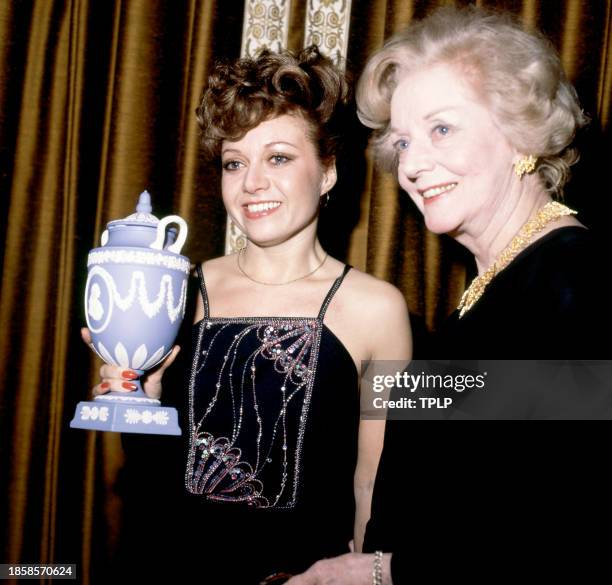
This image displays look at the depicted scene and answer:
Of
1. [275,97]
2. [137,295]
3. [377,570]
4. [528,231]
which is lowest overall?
[377,570]

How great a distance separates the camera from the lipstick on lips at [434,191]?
4.04 feet

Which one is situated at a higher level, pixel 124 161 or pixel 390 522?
pixel 124 161

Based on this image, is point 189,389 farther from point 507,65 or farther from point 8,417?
point 507,65

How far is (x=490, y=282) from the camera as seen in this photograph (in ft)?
3.86

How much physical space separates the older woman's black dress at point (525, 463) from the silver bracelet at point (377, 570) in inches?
1.3

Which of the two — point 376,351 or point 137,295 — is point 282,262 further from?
point 137,295

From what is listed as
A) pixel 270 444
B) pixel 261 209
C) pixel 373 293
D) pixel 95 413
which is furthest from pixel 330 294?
pixel 95 413

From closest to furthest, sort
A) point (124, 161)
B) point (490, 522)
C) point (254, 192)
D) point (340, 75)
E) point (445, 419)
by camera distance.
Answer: point (490, 522), point (445, 419), point (254, 192), point (340, 75), point (124, 161)

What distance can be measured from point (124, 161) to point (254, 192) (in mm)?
551

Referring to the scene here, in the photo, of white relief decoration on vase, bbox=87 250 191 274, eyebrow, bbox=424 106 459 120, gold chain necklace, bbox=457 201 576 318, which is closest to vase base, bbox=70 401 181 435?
white relief decoration on vase, bbox=87 250 191 274

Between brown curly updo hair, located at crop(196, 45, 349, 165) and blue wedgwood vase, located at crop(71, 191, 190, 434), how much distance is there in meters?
0.38

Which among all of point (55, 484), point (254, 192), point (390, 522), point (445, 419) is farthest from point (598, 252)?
point (55, 484)

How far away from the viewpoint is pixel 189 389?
1515 mm

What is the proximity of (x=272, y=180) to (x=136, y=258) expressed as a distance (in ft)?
1.38
